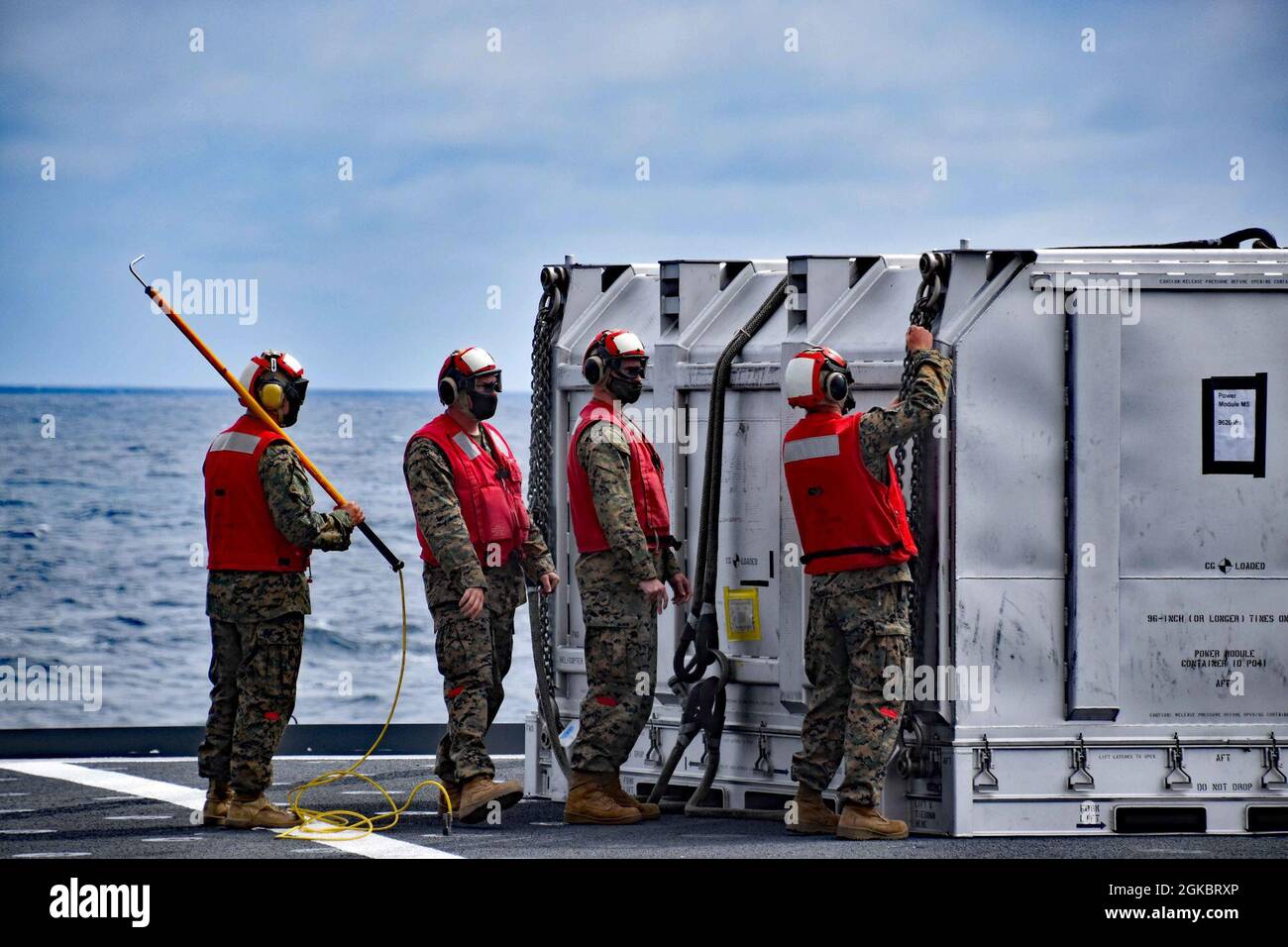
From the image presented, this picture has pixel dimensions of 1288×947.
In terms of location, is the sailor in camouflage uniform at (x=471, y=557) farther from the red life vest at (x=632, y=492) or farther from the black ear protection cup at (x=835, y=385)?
the black ear protection cup at (x=835, y=385)

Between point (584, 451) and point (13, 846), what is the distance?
330 centimetres

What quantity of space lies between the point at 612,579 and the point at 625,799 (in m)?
1.15

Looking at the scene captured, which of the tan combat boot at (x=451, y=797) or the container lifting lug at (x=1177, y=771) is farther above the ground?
the container lifting lug at (x=1177, y=771)

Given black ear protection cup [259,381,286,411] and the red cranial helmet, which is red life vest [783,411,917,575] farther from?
black ear protection cup [259,381,286,411]

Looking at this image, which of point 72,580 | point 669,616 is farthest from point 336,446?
point 669,616

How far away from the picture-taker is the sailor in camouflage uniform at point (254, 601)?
960 centimetres

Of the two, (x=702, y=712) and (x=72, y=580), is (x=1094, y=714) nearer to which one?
(x=702, y=712)

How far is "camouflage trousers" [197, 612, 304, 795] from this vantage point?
9594mm

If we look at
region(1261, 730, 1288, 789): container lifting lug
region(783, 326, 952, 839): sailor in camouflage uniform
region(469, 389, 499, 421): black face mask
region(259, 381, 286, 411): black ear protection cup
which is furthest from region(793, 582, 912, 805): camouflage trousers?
region(259, 381, 286, 411): black ear protection cup

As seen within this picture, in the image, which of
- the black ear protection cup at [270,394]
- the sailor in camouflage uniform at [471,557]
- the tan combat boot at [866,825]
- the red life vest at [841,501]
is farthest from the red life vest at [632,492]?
the tan combat boot at [866,825]

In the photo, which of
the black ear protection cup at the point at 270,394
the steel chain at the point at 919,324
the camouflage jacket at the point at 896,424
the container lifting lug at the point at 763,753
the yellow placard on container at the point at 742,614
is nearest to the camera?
the camouflage jacket at the point at 896,424

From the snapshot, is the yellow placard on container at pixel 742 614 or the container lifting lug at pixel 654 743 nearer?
the yellow placard on container at pixel 742 614

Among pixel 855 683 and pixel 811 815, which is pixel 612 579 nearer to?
pixel 855 683

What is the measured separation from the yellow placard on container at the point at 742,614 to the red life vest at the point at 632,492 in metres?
0.56
